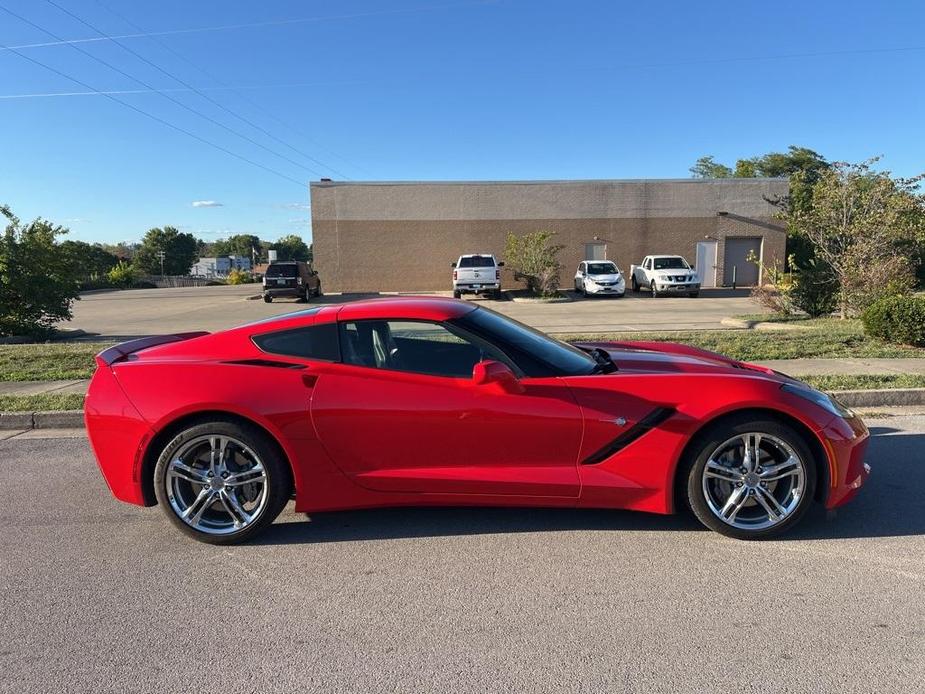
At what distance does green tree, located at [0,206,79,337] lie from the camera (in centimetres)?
1349

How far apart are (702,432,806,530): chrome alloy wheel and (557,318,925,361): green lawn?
227 inches

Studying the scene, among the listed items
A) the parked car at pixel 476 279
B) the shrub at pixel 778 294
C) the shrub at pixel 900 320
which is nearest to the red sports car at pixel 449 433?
the shrub at pixel 900 320

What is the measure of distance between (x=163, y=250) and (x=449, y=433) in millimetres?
103483

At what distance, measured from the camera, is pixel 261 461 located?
362 centimetres

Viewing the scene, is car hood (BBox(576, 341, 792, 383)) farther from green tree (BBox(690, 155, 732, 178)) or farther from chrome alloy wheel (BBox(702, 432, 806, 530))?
green tree (BBox(690, 155, 732, 178))

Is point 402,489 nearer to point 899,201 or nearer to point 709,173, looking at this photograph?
point 899,201

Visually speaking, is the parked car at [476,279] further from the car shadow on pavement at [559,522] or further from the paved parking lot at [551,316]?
the car shadow on pavement at [559,522]

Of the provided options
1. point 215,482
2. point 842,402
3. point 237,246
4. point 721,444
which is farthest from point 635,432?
point 237,246

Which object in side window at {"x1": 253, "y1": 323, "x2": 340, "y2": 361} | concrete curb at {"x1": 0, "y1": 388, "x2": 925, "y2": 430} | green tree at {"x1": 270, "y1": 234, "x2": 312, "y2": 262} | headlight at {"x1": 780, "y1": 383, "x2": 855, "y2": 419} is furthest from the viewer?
green tree at {"x1": 270, "y1": 234, "x2": 312, "y2": 262}

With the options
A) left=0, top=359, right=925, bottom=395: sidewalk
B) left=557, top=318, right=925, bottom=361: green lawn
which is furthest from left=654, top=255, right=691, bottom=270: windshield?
left=0, top=359, right=925, bottom=395: sidewalk

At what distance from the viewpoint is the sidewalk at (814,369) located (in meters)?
7.78

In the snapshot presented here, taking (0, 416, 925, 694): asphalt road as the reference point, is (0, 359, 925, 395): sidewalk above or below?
above

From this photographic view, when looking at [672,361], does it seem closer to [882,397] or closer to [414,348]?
[414,348]

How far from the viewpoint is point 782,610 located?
2896mm
